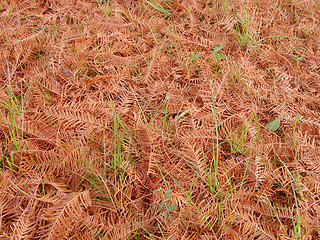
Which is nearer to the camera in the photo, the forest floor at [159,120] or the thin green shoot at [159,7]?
the forest floor at [159,120]

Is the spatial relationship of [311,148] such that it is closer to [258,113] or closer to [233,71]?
[258,113]

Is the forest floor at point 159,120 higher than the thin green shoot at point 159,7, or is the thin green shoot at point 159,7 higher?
the thin green shoot at point 159,7

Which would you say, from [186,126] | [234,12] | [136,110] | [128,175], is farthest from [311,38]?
[128,175]

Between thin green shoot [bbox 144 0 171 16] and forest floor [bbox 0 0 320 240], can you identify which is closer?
forest floor [bbox 0 0 320 240]

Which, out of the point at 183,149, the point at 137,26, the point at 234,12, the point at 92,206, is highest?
the point at 234,12

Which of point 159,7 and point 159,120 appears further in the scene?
point 159,7

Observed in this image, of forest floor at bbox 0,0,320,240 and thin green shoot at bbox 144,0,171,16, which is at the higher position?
thin green shoot at bbox 144,0,171,16

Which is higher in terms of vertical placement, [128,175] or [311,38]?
[311,38]

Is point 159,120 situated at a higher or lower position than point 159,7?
lower
